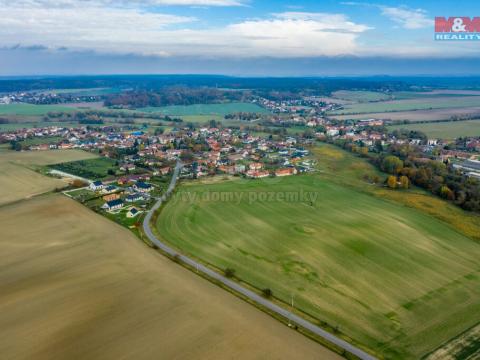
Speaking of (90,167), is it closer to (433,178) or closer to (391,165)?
(391,165)

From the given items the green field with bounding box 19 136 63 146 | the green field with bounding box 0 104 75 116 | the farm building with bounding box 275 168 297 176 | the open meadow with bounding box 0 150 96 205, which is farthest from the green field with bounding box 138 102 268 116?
the farm building with bounding box 275 168 297 176

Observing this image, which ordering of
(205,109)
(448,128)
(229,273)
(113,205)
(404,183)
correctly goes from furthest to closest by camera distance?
(205,109)
(448,128)
(404,183)
(113,205)
(229,273)

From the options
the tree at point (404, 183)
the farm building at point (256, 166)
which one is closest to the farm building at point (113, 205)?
the farm building at point (256, 166)

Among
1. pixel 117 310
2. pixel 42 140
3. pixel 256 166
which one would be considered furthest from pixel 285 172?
pixel 42 140

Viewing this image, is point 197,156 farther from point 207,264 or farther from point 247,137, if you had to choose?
point 207,264

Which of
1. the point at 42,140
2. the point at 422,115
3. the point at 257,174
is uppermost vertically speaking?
the point at 422,115
